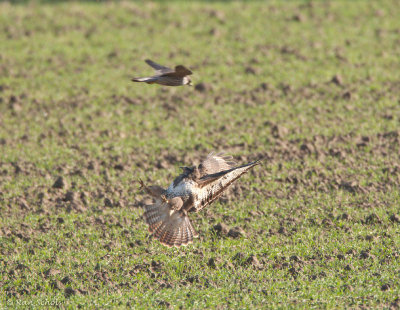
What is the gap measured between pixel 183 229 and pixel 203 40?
289 inches

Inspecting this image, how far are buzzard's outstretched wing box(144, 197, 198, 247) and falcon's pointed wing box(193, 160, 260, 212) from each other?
272 mm

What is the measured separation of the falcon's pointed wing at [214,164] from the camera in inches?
291

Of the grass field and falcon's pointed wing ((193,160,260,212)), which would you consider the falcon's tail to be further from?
the grass field

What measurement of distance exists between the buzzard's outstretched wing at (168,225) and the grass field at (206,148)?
487 millimetres

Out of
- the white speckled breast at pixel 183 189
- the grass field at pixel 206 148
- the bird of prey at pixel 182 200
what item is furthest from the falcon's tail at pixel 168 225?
the grass field at pixel 206 148

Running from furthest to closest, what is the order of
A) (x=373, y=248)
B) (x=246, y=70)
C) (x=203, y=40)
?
(x=203, y=40), (x=246, y=70), (x=373, y=248)

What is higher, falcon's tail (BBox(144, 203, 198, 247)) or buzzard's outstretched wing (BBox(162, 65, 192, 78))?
buzzard's outstretched wing (BBox(162, 65, 192, 78))

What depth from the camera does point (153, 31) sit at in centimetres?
1416

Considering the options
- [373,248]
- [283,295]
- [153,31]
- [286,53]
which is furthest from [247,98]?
[283,295]

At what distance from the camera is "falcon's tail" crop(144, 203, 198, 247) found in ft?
22.7

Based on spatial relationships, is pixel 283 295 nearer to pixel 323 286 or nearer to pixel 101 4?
pixel 323 286

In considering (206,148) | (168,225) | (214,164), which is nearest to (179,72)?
(214,164)

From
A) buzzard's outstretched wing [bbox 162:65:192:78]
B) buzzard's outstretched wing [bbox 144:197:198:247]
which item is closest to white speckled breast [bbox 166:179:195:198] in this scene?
buzzard's outstretched wing [bbox 144:197:198:247]

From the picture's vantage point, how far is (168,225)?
698cm
